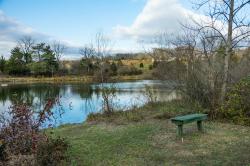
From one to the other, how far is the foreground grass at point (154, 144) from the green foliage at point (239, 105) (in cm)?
59

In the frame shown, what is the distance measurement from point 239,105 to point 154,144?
386 centimetres

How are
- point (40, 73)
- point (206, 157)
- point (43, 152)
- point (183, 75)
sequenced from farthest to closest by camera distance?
1. point (40, 73)
2. point (183, 75)
3. point (206, 157)
4. point (43, 152)

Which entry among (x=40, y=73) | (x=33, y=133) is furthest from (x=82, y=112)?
(x=40, y=73)

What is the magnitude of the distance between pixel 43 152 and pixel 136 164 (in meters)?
1.75

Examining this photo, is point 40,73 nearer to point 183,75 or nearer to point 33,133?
point 183,75

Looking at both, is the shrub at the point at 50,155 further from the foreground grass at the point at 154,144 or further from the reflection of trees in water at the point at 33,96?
the reflection of trees in water at the point at 33,96

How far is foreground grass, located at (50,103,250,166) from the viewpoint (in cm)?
688

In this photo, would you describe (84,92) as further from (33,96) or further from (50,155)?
(50,155)

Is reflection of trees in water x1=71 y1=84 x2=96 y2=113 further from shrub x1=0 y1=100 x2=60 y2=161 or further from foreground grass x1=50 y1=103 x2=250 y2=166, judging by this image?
shrub x1=0 y1=100 x2=60 y2=161

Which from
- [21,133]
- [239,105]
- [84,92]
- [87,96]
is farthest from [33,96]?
[21,133]

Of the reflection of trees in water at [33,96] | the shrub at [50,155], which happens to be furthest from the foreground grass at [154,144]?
the reflection of trees in water at [33,96]

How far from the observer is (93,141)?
8.66 metres

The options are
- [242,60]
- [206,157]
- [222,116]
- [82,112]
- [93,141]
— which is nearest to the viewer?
[206,157]

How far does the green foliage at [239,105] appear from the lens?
10516mm
